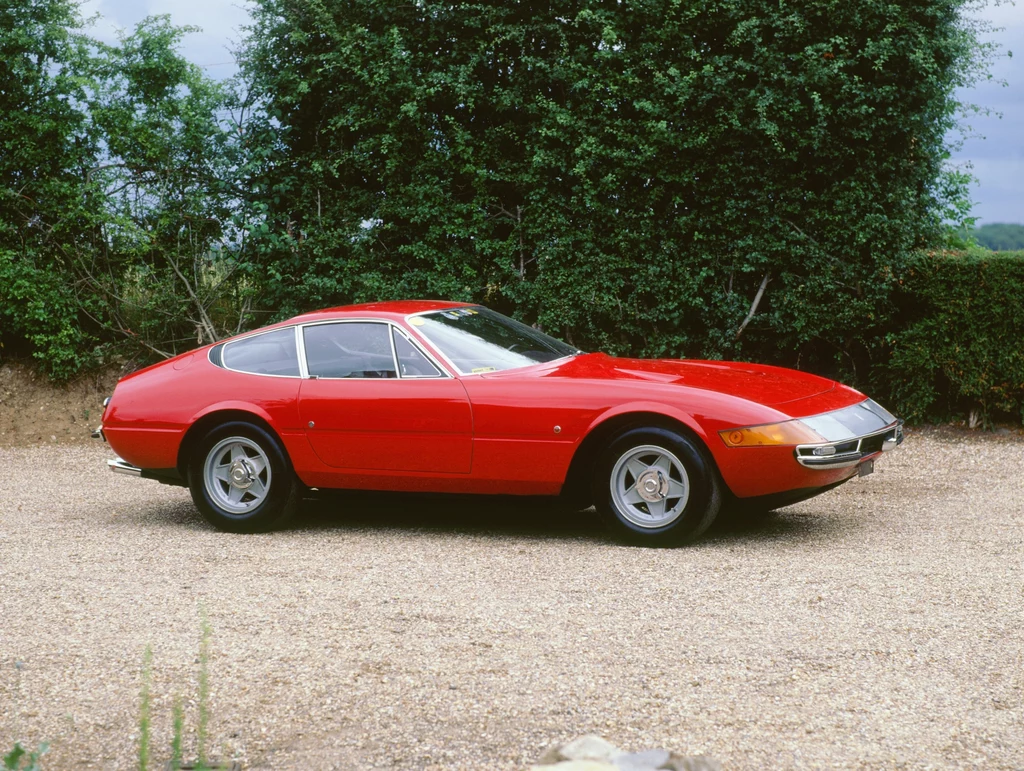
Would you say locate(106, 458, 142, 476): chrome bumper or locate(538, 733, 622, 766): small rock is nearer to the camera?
locate(538, 733, 622, 766): small rock

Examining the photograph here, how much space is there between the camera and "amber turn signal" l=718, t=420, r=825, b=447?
557 centimetres

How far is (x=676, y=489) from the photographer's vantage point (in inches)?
228

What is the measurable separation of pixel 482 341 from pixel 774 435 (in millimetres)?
1974

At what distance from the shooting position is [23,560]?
595 cm

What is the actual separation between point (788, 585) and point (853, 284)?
6.12 metres

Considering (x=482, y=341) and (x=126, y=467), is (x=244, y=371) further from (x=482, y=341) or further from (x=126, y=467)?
(x=482, y=341)

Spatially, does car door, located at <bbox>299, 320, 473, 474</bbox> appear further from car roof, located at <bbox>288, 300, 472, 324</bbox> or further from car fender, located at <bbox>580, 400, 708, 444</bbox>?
car fender, located at <bbox>580, 400, 708, 444</bbox>

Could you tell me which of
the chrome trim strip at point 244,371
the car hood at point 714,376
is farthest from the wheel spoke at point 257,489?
the car hood at point 714,376

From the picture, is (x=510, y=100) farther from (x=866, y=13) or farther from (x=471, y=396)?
(x=471, y=396)

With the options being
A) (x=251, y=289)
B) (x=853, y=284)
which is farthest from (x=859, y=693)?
(x=251, y=289)

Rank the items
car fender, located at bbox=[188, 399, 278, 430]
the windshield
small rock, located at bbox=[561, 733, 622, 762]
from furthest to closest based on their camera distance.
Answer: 1. car fender, located at bbox=[188, 399, 278, 430]
2. the windshield
3. small rock, located at bbox=[561, 733, 622, 762]

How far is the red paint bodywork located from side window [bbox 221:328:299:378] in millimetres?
80

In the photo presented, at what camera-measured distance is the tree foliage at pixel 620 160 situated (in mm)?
10125

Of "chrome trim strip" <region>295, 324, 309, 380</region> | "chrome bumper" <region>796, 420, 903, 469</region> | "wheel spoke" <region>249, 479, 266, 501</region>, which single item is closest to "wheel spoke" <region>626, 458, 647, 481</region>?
"chrome bumper" <region>796, 420, 903, 469</region>
